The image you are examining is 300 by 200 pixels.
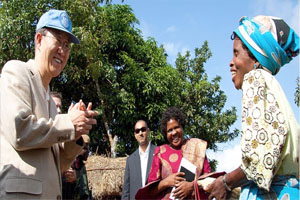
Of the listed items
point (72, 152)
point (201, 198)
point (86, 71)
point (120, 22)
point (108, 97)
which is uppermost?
point (120, 22)

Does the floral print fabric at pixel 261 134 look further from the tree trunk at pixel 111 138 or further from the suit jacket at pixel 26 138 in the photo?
the tree trunk at pixel 111 138

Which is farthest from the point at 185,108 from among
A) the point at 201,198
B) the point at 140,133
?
the point at 201,198

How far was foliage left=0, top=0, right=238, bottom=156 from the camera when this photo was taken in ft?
40.3

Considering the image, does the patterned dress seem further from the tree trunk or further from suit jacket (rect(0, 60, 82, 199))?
the tree trunk

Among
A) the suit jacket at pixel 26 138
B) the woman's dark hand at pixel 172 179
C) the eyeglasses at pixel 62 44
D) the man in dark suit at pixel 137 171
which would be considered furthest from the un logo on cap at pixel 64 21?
the man in dark suit at pixel 137 171

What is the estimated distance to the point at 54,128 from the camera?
86.1 inches

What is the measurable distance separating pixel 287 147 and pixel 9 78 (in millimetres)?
1734

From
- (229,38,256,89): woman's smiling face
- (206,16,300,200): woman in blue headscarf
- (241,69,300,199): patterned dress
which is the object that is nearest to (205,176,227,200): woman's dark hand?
(206,16,300,200): woman in blue headscarf

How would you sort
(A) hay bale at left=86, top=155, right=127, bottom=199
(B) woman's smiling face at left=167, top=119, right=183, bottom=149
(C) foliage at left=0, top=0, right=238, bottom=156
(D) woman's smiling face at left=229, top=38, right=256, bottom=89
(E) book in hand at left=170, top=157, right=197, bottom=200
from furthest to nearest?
(C) foliage at left=0, top=0, right=238, bottom=156 → (A) hay bale at left=86, top=155, right=127, bottom=199 → (B) woman's smiling face at left=167, top=119, right=183, bottom=149 → (E) book in hand at left=170, top=157, right=197, bottom=200 → (D) woman's smiling face at left=229, top=38, right=256, bottom=89

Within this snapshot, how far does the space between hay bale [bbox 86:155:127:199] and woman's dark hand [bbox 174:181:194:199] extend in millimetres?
5297

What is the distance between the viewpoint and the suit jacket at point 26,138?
2.08 m

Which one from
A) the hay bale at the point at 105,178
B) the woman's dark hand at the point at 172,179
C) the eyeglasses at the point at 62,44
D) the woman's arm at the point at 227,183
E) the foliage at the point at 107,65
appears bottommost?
the hay bale at the point at 105,178

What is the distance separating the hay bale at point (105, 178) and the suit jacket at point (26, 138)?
6.59 m

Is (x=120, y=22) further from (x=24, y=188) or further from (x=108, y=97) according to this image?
(x=24, y=188)
